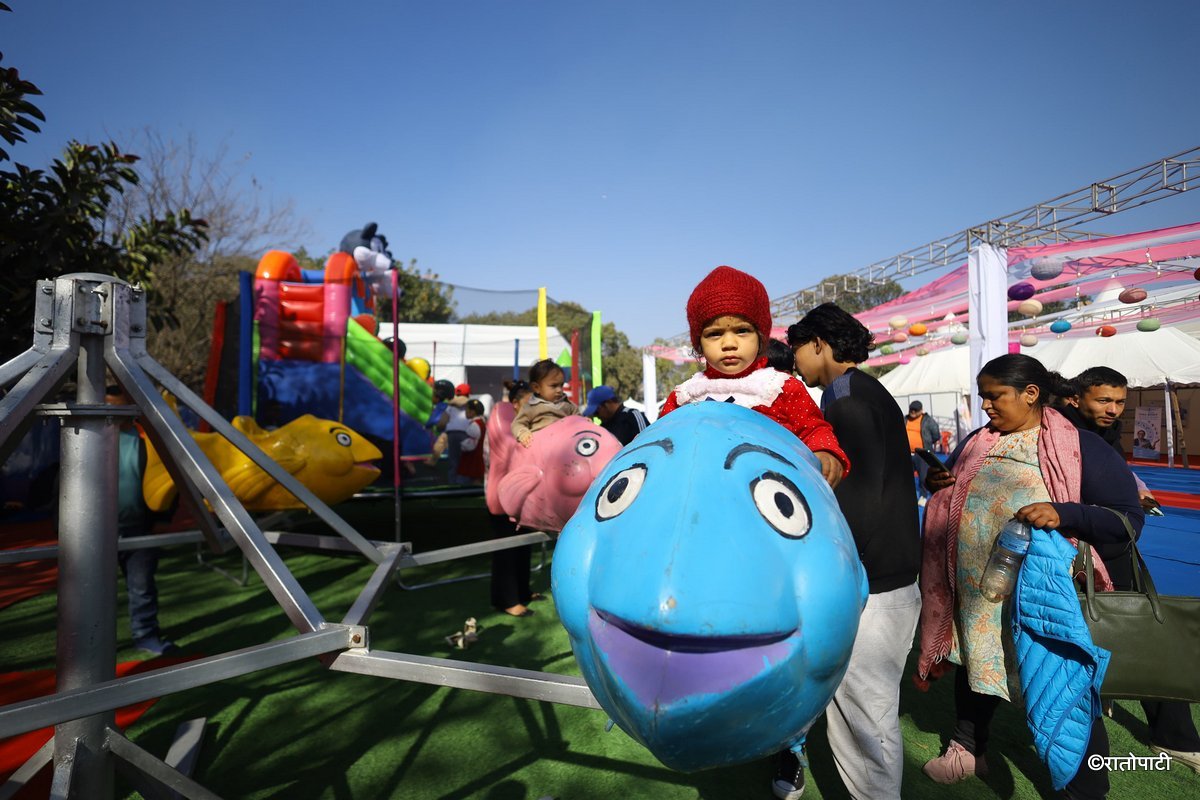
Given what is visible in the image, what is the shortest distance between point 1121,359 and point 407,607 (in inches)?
790

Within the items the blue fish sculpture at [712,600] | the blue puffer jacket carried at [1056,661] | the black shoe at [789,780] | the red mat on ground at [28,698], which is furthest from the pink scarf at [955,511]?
the red mat on ground at [28,698]

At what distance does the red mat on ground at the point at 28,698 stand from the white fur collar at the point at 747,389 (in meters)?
2.36

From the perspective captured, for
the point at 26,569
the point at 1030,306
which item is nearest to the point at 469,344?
the point at 26,569

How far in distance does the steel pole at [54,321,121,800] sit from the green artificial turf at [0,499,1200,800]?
131cm

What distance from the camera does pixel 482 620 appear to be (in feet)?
14.4

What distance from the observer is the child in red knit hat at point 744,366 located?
1.32 meters

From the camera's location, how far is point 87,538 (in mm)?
1403

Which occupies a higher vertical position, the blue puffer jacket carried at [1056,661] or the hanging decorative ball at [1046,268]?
the hanging decorative ball at [1046,268]

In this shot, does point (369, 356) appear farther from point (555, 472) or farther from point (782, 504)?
point (782, 504)

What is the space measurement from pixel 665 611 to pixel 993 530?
2.04 meters

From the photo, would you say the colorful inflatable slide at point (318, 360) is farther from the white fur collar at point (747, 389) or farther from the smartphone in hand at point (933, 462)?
the white fur collar at point (747, 389)

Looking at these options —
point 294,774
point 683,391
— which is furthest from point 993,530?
point 294,774

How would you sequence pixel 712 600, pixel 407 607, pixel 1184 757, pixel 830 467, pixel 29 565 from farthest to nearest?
pixel 29 565 → pixel 407 607 → pixel 1184 757 → pixel 830 467 → pixel 712 600

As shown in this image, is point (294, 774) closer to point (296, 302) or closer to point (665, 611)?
point (665, 611)
